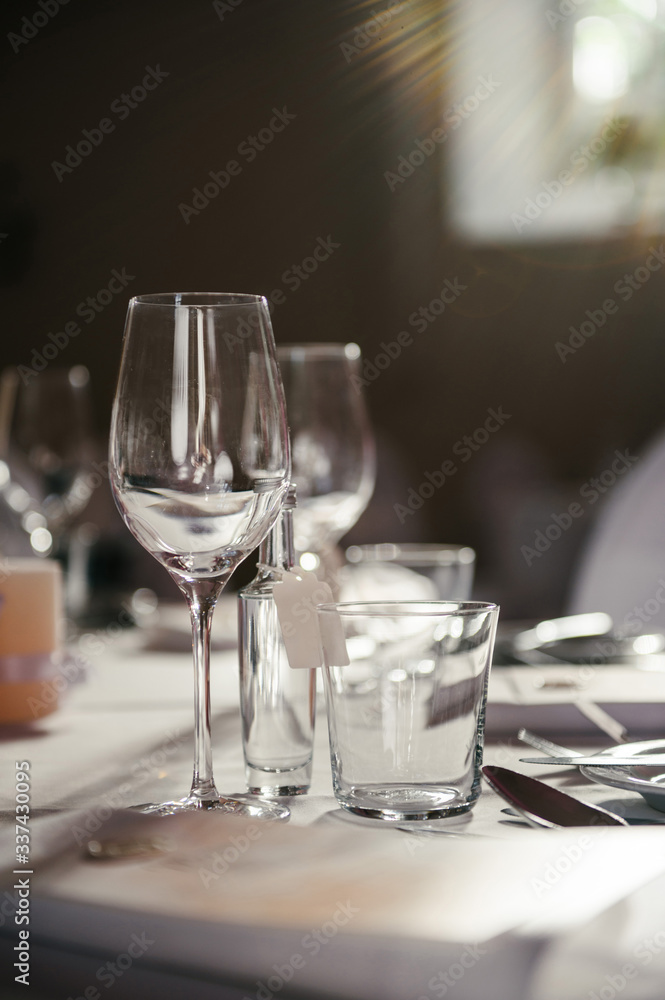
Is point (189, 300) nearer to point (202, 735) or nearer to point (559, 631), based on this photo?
point (202, 735)

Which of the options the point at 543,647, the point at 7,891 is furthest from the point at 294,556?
the point at 543,647

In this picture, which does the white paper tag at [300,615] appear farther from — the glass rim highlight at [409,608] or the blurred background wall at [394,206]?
the blurred background wall at [394,206]

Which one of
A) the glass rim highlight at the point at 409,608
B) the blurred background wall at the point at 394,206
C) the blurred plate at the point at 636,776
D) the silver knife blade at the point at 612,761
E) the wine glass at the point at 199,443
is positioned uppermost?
the blurred background wall at the point at 394,206

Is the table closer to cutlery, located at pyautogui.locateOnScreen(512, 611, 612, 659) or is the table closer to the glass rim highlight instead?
the glass rim highlight

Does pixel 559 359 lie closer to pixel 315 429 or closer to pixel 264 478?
pixel 315 429

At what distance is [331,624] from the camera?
533 millimetres

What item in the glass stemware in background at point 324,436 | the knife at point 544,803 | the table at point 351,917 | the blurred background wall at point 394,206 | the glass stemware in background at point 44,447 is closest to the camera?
the table at point 351,917

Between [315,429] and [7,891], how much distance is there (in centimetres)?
63

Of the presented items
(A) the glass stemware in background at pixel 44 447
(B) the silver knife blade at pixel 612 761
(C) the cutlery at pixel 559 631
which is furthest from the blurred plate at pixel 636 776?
(A) the glass stemware in background at pixel 44 447

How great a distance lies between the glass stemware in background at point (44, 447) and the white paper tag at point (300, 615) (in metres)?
0.78

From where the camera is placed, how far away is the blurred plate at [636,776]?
51 cm

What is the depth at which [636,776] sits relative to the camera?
572 mm

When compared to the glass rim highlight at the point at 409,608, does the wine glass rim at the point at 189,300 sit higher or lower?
higher

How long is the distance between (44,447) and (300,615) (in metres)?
0.82
